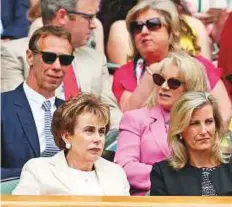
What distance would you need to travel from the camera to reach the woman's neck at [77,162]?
545 cm

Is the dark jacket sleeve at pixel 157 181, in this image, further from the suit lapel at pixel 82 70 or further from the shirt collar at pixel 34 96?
the suit lapel at pixel 82 70

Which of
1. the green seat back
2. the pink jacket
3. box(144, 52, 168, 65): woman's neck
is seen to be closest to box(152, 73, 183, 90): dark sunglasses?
the pink jacket

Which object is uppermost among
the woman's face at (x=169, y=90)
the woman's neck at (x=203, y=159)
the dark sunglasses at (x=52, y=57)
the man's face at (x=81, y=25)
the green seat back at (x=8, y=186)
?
the man's face at (x=81, y=25)

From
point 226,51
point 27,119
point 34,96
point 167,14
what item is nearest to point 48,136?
point 27,119

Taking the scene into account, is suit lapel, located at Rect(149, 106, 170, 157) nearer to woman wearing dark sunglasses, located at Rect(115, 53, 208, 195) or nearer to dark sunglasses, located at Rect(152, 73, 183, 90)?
woman wearing dark sunglasses, located at Rect(115, 53, 208, 195)

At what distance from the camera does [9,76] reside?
21.3ft

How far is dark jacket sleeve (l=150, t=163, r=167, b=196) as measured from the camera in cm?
543

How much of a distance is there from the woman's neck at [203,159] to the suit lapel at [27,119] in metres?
0.95

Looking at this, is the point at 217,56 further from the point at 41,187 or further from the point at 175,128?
the point at 41,187

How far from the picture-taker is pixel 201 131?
554cm

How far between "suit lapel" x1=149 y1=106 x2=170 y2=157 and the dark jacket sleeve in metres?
0.28

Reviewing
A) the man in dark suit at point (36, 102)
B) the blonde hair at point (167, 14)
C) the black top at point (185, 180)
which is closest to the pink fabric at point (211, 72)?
the blonde hair at point (167, 14)

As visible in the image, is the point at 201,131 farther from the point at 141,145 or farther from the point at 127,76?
the point at 127,76

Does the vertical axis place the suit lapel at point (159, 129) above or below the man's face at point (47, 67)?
below
